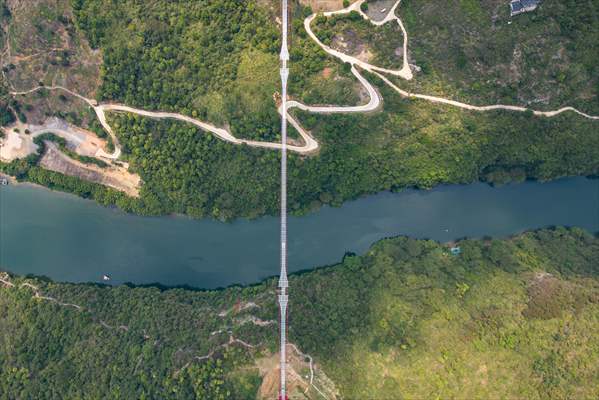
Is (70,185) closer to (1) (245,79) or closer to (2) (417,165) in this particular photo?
(1) (245,79)

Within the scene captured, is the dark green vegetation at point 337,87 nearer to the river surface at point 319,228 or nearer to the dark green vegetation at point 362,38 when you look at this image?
the dark green vegetation at point 362,38

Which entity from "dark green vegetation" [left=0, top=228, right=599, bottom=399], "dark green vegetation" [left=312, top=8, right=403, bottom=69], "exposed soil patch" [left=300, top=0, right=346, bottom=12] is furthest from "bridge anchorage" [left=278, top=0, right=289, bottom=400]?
"dark green vegetation" [left=312, top=8, right=403, bottom=69]

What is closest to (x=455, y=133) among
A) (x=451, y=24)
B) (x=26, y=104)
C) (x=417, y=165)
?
(x=417, y=165)

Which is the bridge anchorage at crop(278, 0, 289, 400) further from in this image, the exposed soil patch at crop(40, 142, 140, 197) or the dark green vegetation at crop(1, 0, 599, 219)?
the exposed soil patch at crop(40, 142, 140, 197)

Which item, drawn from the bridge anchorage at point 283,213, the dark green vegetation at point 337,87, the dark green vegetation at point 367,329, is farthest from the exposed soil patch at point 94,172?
the bridge anchorage at point 283,213

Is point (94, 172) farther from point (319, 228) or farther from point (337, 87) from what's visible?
point (337, 87)

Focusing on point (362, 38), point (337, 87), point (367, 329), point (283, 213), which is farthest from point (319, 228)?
point (362, 38)
